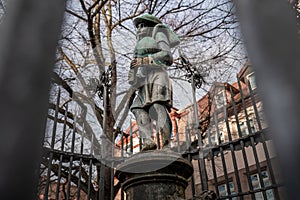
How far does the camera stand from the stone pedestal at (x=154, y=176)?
359 centimetres

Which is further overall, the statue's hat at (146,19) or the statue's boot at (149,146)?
the statue's hat at (146,19)

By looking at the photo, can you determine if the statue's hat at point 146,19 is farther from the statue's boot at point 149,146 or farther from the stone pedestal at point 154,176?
the stone pedestal at point 154,176

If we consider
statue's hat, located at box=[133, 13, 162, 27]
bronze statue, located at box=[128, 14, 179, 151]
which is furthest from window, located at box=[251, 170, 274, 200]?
statue's hat, located at box=[133, 13, 162, 27]

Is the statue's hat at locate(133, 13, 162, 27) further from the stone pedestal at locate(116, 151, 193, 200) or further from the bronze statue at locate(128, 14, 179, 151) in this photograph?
the stone pedestal at locate(116, 151, 193, 200)

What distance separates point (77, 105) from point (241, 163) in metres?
7.88

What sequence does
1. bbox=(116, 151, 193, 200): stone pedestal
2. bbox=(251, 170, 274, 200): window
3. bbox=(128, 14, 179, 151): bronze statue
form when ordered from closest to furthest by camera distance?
bbox=(116, 151, 193, 200): stone pedestal < bbox=(128, 14, 179, 151): bronze statue < bbox=(251, 170, 274, 200): window

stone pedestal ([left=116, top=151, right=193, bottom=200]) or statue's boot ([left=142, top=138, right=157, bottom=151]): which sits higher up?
statue's boot ([left=142, top=138, right=157, bottom=151])

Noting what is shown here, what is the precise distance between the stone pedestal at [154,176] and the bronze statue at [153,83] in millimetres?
423

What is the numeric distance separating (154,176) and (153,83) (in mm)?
1402

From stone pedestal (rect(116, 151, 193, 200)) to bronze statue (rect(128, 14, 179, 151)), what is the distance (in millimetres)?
423

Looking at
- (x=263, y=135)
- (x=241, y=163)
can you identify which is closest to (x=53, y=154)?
(x=263, y=135)

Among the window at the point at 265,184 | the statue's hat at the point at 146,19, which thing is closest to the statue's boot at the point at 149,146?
the statue's hat at the point at 146,19

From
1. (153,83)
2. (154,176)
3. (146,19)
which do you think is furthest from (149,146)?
(146,19)

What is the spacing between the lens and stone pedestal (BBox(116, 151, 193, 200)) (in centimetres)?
359
